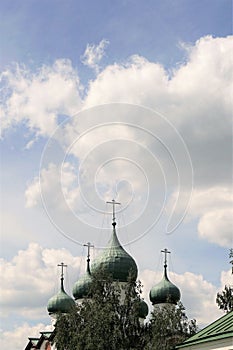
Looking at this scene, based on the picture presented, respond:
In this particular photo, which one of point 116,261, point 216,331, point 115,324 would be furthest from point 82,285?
point 216,331

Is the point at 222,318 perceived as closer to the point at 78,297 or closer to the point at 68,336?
the point at 68,336

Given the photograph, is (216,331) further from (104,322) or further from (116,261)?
(116,261)

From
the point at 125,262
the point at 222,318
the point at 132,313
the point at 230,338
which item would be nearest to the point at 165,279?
the point at 125,262

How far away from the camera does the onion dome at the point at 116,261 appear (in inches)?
1898

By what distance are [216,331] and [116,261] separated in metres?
22.0

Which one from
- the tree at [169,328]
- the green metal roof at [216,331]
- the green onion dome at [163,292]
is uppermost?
the green onion dome at [163,292]

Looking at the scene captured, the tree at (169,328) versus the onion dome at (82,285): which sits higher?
the onion dome at (82,285)

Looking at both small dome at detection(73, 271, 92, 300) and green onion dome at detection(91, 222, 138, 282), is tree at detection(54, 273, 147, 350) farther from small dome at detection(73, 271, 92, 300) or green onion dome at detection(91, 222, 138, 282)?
small dome at detection(73, 271, 92, 300)

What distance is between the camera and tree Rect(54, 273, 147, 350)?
37906mm

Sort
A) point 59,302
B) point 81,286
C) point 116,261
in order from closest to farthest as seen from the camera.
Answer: point 116,261 → point 81,286 → point 59,302

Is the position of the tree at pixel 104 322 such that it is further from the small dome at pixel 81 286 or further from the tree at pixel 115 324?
the small dome at pixel 81 286

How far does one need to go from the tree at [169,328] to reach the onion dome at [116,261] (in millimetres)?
8007

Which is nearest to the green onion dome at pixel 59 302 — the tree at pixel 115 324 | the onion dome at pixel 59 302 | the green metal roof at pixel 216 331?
the onion dome at pixel 59 302

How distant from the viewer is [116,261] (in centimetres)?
4884
